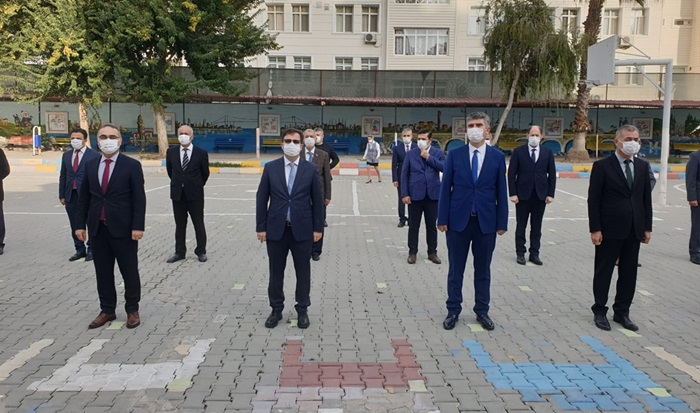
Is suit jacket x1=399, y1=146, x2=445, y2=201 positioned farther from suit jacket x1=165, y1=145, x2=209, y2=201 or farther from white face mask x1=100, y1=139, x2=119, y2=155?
white face mask x1=100, y1=139, x2=119, y2=155

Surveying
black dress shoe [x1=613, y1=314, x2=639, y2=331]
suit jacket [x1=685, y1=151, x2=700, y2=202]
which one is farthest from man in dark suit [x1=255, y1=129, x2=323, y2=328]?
suit jacket [x1=685, y1=151, x2=700, y2=202]

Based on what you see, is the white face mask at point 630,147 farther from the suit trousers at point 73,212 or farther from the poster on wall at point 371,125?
the poster on wall at point 371,125

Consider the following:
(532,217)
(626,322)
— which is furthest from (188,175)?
(626,322)

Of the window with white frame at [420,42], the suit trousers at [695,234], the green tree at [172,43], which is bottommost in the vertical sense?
the suit trousers at [695,234]

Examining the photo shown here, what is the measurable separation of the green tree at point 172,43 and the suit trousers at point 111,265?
20.1m

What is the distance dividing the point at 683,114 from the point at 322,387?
3660cm

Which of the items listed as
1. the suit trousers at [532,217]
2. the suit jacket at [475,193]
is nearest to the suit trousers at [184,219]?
the suit jacket at [475,193]

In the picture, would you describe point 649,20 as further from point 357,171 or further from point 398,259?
point 398,259

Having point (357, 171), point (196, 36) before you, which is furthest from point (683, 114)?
→ point (196, 36)

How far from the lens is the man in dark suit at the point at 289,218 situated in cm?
589

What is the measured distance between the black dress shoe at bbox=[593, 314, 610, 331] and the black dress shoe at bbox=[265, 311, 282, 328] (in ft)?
10.6

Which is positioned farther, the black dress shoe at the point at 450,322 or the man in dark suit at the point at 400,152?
the man in dark suit at the point at 400,152

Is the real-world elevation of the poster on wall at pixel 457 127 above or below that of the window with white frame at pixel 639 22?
below

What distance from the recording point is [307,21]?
38250 millimetres
